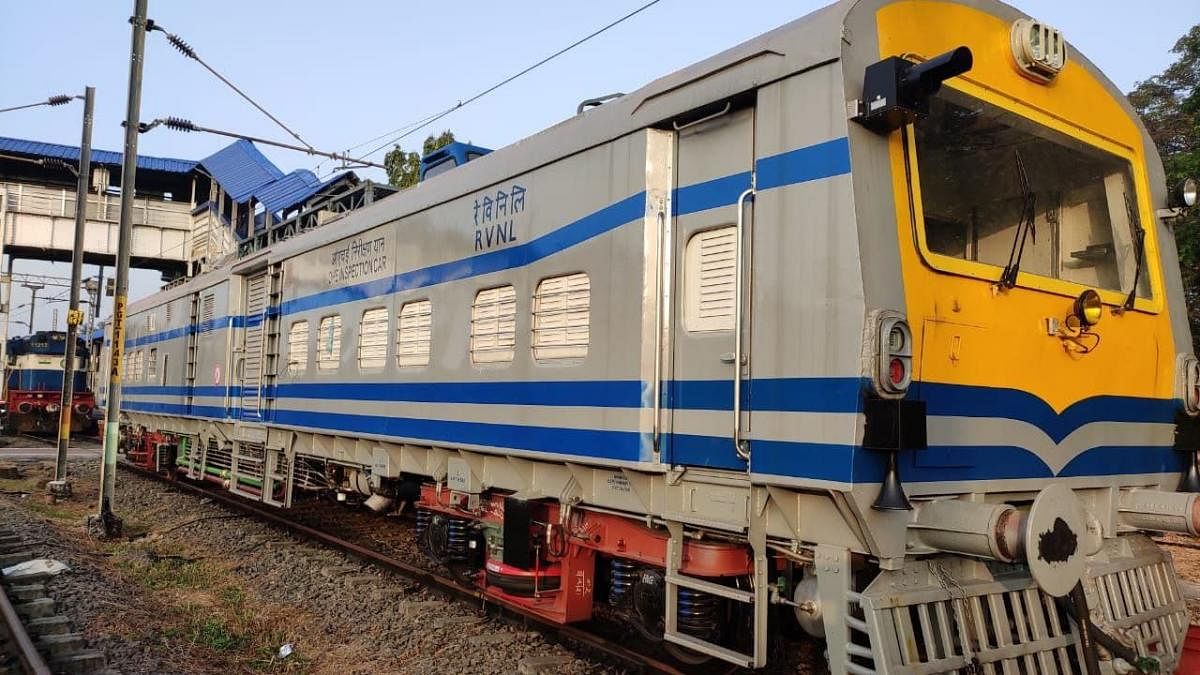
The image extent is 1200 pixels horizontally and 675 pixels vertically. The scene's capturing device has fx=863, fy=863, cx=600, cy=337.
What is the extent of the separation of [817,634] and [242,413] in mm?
9222

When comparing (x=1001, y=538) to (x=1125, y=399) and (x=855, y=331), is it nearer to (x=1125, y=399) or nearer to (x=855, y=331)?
(x=855, y=331)

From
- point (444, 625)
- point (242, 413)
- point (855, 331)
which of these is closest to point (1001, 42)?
point (855, 331)

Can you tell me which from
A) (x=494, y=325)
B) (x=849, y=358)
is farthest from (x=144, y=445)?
(x=849, y=358)

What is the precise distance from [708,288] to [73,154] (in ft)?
129

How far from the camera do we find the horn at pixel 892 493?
3.72m

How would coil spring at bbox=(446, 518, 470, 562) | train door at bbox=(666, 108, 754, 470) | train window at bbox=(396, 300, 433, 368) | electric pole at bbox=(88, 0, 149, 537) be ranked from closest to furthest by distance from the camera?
train door at bbox=(666, 108, 754, 470) < coil spring at bbox=(446, 518, 470, 562) < train window at bbox=(396, 300, 433, 368) < electric pole at bbox=(88, 0, 149, 537)

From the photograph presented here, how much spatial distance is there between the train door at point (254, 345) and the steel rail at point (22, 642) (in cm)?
415

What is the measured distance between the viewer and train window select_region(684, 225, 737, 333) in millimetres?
4543

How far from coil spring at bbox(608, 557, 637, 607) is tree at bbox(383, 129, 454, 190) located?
15.6 meters

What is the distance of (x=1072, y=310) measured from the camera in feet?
15.5

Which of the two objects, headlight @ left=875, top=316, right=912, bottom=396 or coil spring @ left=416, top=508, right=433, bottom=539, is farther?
coil spring @ left=416, top=508, right=433, bottom=539

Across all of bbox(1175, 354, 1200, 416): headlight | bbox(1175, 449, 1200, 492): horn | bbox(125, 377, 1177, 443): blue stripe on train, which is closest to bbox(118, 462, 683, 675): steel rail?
bbox(125, 377, 1177, 443): blue stripe on train

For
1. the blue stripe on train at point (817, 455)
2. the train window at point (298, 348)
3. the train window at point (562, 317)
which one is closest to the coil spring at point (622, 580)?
the blue stripe on train at point (817, 455)

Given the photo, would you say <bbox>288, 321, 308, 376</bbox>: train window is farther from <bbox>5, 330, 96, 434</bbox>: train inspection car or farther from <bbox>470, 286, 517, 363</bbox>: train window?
<bbox>5, 330, 96, 434</bbox>: train inspection car
